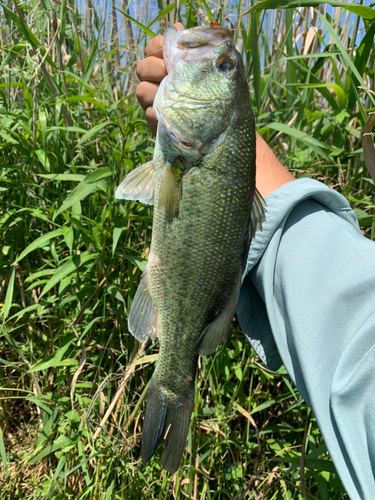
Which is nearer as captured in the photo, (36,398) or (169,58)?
(169,58)

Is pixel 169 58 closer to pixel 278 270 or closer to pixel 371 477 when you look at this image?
pixel 278 270

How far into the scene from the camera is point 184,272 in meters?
1.45

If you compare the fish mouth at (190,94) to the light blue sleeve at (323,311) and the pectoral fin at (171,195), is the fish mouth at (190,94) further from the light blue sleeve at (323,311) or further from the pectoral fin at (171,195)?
the light blue sleeve at (323,311)

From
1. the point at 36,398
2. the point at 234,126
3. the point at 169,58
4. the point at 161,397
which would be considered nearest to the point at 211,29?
the point at 169,58

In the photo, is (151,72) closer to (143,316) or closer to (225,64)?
(225,64)

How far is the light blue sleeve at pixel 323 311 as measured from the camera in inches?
41.2

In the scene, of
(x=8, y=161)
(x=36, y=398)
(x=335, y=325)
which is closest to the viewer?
(x=335, y=325)

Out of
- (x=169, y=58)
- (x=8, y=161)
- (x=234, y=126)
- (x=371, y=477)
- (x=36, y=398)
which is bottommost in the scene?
(x=36, y=398)

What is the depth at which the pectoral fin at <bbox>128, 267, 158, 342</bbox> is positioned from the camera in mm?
1576

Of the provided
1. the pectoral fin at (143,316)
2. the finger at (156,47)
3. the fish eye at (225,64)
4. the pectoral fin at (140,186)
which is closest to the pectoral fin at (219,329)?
the pectoral fin at (143,316)

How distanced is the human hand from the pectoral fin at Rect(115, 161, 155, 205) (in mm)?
273

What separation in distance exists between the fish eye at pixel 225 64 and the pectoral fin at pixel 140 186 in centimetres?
43

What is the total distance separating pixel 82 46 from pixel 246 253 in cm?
217

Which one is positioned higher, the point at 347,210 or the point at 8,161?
the point at 347,210
